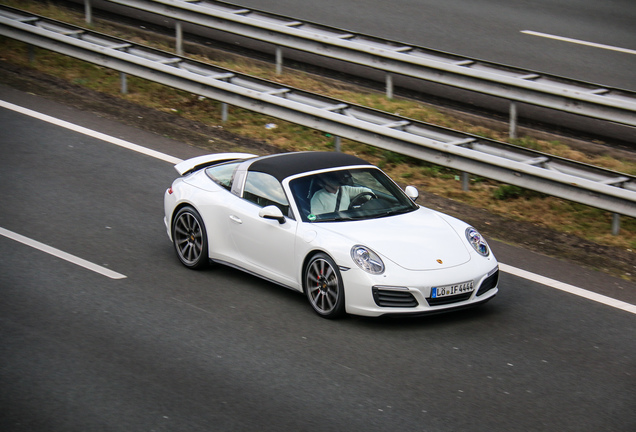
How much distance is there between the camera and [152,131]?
13914mm

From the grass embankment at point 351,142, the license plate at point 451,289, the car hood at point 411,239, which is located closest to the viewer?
the license plate at point 451,289

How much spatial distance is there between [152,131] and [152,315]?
623 cm

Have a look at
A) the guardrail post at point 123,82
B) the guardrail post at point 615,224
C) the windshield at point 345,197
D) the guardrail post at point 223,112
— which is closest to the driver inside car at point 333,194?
the windshield at point 345,197

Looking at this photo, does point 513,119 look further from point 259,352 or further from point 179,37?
→ point 259,352

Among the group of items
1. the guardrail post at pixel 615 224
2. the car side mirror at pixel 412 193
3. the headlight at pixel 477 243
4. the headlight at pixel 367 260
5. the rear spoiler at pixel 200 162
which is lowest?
the guardrail post at pixel 615 224

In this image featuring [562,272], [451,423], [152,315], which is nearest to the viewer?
[451,423]

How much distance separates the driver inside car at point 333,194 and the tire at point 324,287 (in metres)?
0.61

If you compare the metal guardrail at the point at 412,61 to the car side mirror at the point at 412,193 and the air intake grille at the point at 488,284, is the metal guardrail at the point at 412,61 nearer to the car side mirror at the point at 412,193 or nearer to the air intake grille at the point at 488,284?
the car side mirror at the point at 412,193

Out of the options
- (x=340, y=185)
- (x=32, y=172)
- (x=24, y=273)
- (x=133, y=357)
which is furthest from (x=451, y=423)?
(x=32, y=172)

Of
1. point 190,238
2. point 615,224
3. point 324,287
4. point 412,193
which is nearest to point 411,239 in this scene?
point 324,287

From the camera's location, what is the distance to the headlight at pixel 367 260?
8.00 meters

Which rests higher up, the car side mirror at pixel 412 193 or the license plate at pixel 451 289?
the car side mirror at pixel 412 193

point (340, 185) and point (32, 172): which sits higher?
point (340, 185)

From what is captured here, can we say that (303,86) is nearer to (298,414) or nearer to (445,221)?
(445,221)
